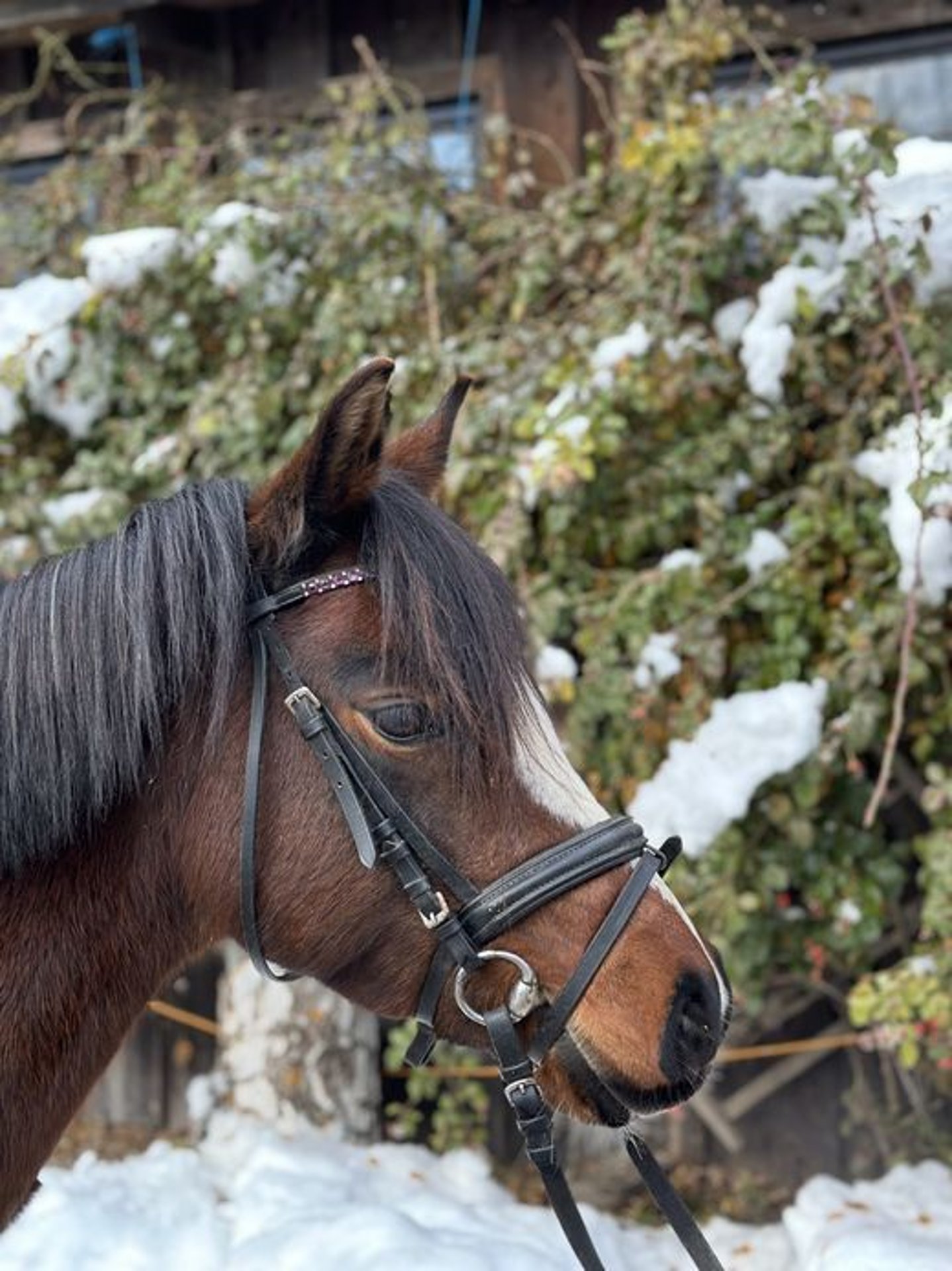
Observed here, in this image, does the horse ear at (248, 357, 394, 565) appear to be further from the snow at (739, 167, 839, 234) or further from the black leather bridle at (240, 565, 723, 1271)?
the snow at (739, 167, 839, 234)

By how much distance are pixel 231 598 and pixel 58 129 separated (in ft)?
15.0

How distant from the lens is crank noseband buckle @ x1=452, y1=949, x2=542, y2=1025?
176 centimetres

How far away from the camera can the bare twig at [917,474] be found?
3029 millimetres

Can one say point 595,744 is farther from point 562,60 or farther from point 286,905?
point 562,60

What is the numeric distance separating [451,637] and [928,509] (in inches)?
72.1

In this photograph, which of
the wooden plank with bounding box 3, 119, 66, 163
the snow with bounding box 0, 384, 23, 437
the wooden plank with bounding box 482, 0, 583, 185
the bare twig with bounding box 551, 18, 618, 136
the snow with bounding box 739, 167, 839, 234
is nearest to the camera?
the snow with bounding box 739, 167, 839, 234

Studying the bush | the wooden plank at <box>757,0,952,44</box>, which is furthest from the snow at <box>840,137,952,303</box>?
the wooden plank at <box>757,0,952,44</box>

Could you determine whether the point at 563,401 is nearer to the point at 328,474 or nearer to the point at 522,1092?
the point at 328,474

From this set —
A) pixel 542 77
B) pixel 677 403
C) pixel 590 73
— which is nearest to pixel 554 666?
pixel 677 403

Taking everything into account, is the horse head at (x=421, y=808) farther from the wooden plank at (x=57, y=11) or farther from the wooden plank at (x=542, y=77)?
the wooden plank at (x=57, y=11)

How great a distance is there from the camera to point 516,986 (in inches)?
69.7

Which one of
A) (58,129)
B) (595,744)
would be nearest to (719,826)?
(595,744)

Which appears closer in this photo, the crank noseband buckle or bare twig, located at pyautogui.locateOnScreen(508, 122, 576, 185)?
the crank noseband buckle

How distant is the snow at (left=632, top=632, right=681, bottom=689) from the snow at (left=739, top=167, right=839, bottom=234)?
3.73 feet
